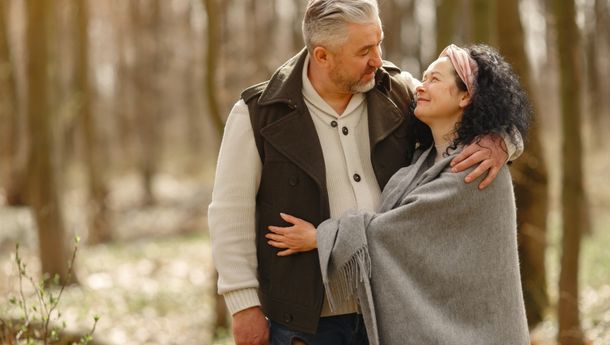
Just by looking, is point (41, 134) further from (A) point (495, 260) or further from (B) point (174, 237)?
(A) point (495, 260)

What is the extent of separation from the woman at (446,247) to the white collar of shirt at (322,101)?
37 cm

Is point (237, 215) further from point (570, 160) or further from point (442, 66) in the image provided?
point (570, 160)

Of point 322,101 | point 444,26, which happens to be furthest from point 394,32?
point 322,101

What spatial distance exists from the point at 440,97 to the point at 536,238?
15.6 feet

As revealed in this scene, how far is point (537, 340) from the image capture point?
22.4 feet

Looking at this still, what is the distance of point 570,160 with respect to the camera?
18.4 ft

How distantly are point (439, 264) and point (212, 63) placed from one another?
5.83 m

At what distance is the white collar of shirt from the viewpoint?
3.36 metres

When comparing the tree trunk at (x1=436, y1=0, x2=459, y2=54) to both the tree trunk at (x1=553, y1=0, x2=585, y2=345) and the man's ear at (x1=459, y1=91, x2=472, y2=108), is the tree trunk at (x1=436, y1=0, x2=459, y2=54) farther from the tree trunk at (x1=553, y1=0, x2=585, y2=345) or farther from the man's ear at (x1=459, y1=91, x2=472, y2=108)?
the man's ear at (x1=459, y1=91, x2=472, y2=108)

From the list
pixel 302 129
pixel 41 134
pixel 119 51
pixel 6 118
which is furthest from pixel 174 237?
pixel 302 129

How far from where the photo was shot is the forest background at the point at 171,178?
5891mm

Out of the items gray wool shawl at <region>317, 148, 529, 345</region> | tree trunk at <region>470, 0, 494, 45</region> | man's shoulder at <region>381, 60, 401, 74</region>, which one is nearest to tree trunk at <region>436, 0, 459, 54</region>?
tree trunk at <region>470, 0, 494, 45</region>

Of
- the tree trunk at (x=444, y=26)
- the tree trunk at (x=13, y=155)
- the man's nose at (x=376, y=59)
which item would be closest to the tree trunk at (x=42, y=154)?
the tree trunk at (x=13, y=155)

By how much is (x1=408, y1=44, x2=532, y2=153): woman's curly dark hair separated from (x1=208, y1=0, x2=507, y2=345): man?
0.34 m
